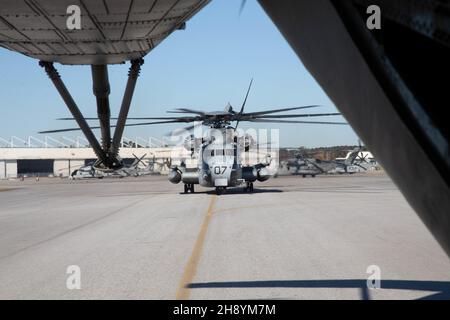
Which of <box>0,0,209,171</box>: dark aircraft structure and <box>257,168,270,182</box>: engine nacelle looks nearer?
<box>0,0,209,171</box>: dark aircraft structure

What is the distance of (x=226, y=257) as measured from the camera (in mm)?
9180

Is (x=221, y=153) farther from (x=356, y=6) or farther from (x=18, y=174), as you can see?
(x=18, y=174)

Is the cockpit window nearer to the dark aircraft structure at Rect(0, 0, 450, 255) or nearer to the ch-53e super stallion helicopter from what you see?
the ch-53e super stallion helicopter

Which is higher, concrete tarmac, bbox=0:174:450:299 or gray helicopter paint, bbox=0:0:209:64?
gray helicopter paint, bbox=0:0:209:64

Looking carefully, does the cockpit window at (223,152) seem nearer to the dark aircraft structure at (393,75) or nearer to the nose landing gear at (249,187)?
the nose landing gear at (249,187)

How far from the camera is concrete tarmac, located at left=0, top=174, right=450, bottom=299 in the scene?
21.8 feet

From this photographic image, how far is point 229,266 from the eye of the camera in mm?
8320

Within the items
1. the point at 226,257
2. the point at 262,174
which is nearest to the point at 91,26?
the point at 226,257

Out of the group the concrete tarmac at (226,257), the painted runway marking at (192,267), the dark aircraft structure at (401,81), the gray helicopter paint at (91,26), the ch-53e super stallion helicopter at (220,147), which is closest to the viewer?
the dark aircraft structure at (401,81)

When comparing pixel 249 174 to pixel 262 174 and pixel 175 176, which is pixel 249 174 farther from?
pixel 175 176

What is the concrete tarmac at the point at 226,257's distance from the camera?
665cm

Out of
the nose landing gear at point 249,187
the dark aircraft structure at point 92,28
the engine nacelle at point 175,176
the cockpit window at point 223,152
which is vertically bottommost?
the nose landing gear at point 249,187

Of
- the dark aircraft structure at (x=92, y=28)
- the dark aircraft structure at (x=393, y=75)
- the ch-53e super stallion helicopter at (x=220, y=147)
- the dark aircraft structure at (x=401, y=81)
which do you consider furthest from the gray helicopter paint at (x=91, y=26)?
the ch-53e super stallion helicopter at (x=220, y=147)

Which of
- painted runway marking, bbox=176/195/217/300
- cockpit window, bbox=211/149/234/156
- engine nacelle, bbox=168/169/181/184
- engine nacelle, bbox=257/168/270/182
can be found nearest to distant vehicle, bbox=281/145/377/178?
engine nacelle, bbox=257/168/270/182
